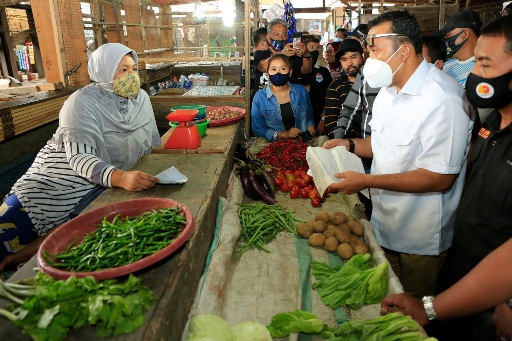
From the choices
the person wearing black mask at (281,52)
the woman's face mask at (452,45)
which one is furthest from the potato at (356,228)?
the person wearing black mask at (281,52)

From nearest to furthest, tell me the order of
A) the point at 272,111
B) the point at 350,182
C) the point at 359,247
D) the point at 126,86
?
the point at 350,182 < the point at 359,247 < the point at 126,86 < the point at 272,111

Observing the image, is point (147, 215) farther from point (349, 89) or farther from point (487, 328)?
point (349, 89)

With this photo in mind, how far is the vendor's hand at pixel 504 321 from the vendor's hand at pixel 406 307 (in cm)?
38

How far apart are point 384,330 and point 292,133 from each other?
Result: 3.48 metres

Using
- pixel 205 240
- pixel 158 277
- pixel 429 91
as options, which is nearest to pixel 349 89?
pixel 429 91

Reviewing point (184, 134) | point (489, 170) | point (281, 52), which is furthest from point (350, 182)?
point (281, 52)

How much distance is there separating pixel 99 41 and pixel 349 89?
20.0ft

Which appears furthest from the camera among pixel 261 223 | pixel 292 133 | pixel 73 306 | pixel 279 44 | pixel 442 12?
pixel 442 12

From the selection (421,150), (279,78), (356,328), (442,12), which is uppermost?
(442,12)

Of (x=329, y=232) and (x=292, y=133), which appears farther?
(x=292, y=133)

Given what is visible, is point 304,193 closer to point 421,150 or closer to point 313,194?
point 313,194

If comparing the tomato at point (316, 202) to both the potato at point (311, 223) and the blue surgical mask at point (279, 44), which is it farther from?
the blue surgical mask at point (279, 44)

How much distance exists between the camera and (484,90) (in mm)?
2145

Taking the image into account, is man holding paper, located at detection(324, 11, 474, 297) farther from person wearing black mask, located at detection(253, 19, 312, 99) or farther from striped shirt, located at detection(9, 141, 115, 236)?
person wearing black mask, located at detection(253, 19, 312, 99)
